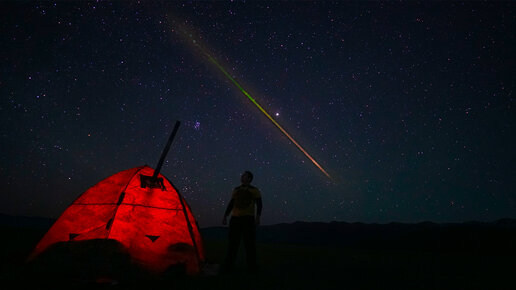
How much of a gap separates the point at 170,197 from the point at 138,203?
2.40 ft

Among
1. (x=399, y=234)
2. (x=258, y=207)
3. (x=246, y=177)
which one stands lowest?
(x=399, y=234)

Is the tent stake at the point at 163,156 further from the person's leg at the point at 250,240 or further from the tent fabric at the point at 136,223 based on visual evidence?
the person's leg at the point at 250,240

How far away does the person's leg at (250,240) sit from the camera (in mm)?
5836

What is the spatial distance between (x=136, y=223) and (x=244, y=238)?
2.29 m

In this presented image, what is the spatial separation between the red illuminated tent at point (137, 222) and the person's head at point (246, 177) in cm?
→ 156

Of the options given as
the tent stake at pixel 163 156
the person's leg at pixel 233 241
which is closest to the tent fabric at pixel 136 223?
the tent stake at pixel 163 156

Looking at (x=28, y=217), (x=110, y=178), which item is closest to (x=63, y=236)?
(x=110, y=178)

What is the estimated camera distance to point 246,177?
20.6 ft

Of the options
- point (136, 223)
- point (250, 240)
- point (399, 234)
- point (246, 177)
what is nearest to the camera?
point (136, 223)

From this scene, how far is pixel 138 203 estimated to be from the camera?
5738 mm

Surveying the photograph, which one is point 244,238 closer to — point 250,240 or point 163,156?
point 250,240

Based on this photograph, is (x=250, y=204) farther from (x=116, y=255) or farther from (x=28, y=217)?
(x=28, y=217)

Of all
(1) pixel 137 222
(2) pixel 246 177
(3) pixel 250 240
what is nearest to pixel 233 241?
(3) pixel 250 240

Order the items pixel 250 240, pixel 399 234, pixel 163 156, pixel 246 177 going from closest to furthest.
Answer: pixel 250 240, pixel 163 156, pixel 246 177, pixel 399 234
